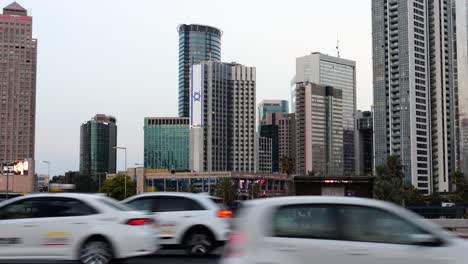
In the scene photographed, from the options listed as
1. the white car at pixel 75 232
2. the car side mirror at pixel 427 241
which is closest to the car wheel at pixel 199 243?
the white car at pixel 75 232

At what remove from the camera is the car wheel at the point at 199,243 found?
14645 millimetres

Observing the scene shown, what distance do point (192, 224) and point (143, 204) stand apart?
1298mm

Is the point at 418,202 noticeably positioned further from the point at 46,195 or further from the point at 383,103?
the point at 46,195

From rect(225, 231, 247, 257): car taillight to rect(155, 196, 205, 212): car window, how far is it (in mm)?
6401

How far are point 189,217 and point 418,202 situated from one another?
362ft

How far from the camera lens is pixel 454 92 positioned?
612 feet

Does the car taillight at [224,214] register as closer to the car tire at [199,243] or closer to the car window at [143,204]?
the car tire at [199,243]

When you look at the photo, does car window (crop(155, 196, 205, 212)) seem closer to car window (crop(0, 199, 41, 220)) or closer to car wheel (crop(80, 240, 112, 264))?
car wheel (crop(80, 240, 112, 264))

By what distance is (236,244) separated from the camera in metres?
8.12

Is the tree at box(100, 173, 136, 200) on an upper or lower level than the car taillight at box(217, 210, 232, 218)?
lower

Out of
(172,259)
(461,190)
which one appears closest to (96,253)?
(172,259)

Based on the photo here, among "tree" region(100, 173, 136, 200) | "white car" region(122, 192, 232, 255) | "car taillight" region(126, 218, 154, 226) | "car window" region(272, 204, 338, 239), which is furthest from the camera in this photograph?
"tree" region(100, 173, 136, 200)

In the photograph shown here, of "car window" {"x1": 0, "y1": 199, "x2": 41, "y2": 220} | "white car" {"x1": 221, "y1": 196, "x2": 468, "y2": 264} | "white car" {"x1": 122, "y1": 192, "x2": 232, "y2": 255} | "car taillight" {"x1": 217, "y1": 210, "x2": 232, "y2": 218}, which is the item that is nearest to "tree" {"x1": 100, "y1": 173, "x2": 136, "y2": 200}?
"white car" {"x1": 122, "y1": 192, "x2": 232, "y2": 255}

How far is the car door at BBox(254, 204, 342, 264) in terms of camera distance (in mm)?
7871
